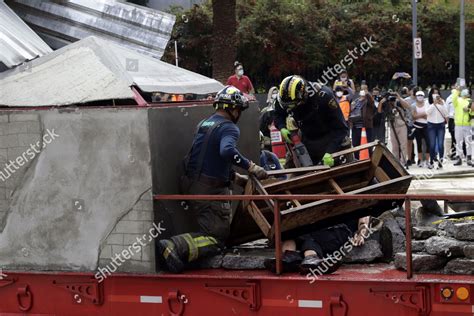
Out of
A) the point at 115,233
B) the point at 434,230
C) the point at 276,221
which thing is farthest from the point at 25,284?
the point at 434,230

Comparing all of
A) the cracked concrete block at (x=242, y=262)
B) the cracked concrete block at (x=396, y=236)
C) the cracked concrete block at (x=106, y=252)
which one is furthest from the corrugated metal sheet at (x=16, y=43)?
the cracked concrete block at (x=396, y=236)

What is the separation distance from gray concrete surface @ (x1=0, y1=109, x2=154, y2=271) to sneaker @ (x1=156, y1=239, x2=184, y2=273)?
0.40 feet

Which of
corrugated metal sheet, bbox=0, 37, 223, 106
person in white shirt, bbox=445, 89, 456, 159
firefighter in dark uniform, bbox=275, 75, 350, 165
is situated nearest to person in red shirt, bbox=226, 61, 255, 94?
person in white shirt, bbox=445, 89, 456, 159

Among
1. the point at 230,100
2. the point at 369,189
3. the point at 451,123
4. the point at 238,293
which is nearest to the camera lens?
the point at 238,293

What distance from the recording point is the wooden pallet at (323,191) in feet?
23.2

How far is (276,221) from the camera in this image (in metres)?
6.67

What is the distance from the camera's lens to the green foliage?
31.2 meters

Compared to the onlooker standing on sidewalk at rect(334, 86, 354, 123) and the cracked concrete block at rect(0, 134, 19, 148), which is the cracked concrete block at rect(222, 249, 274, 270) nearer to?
the cracked concrete block at rect(0, 134, 19, 148)

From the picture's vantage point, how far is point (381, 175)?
7734mm

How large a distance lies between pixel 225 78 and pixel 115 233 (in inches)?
606

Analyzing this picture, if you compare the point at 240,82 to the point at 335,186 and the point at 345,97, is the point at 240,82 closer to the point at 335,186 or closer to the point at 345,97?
the point at 345,97

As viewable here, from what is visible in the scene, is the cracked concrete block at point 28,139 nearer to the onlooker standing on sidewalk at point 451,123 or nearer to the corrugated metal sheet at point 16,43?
the corrugated metal sheet at point 16,43

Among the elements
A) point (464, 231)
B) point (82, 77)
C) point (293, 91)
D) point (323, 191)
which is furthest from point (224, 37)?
point (464, 231)

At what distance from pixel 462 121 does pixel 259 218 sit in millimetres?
13826
